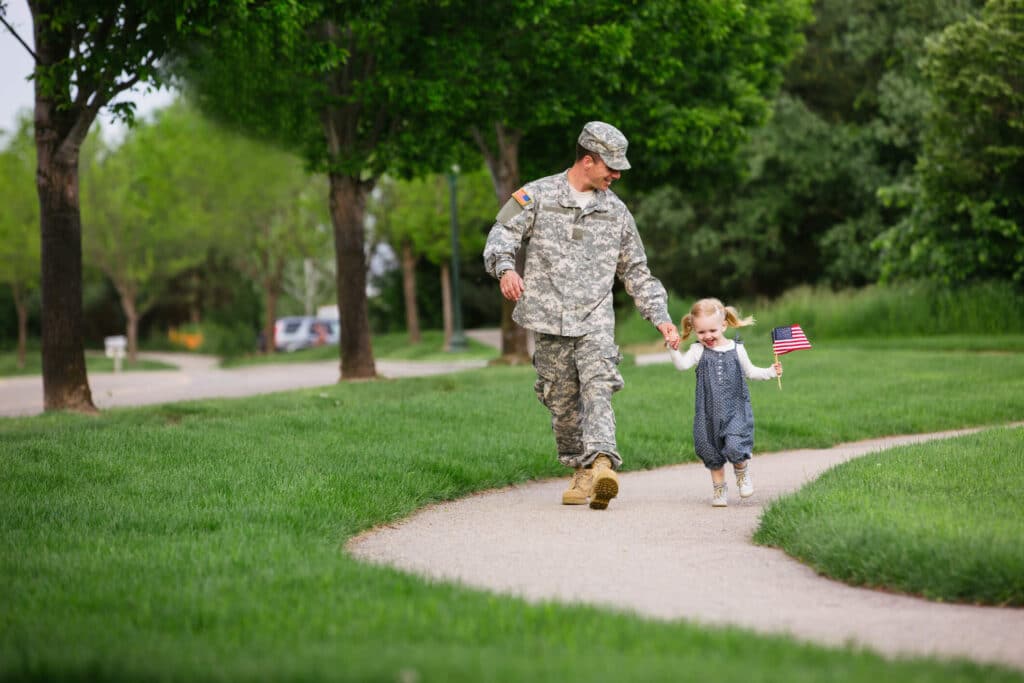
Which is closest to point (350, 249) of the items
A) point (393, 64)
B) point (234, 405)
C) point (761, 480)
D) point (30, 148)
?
point (393, 64)

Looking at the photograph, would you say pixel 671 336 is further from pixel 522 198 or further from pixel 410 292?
pixel 410 292

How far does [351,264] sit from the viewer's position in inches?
755

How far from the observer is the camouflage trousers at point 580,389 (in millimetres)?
7535

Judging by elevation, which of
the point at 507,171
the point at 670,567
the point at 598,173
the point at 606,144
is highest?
the point at 507,171

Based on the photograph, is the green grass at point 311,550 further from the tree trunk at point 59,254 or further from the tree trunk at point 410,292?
the tree trunk at point 410,292

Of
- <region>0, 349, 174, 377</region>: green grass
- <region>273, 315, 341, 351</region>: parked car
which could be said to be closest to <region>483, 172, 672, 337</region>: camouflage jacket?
<region>0, 349, 174, 377</region>: green grass

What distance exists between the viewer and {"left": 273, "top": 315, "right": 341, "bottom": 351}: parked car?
163 ft

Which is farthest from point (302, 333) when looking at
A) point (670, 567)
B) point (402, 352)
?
point (670, 567)

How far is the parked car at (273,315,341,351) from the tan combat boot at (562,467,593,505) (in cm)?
4179

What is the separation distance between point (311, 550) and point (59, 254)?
30.9ft

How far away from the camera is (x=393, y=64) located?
18.1 metres

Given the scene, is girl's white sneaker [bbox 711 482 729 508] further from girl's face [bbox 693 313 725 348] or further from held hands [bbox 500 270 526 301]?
held hands [bbox 500 270 526 301]

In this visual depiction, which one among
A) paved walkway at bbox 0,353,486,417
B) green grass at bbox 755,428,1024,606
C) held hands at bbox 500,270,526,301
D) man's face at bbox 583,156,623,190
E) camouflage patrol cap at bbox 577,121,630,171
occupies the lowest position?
paved walkway at bbox 0,353,486,417

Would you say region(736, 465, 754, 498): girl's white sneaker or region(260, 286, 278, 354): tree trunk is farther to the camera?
region(260, 286, 278, 354): tree trunk
